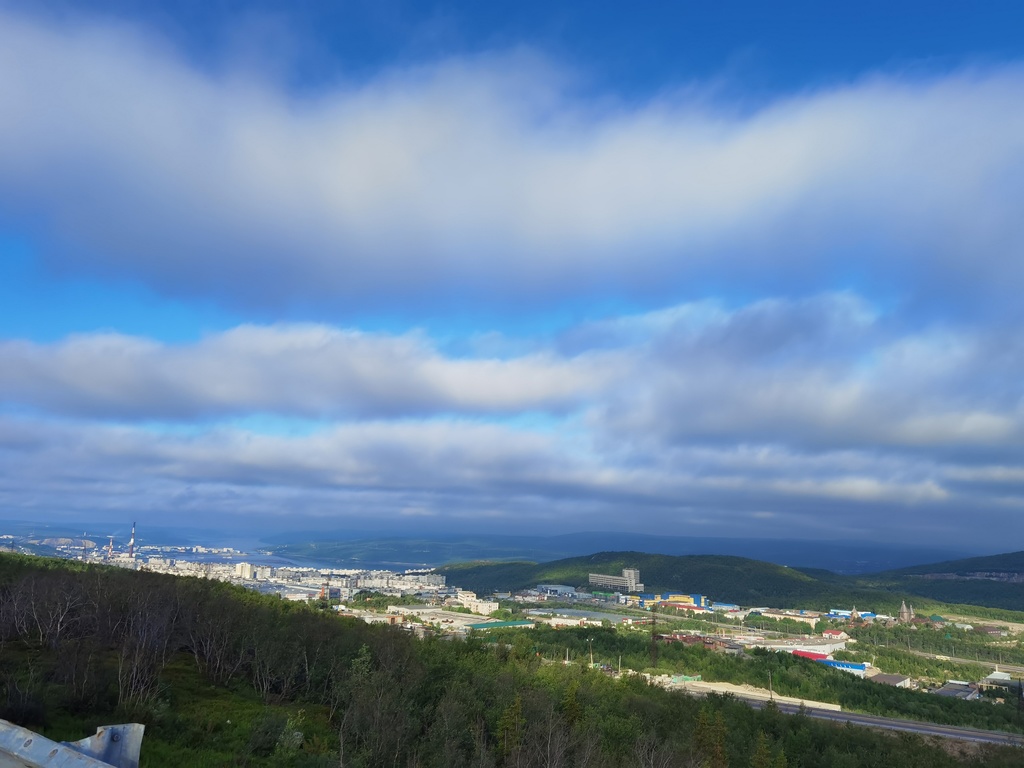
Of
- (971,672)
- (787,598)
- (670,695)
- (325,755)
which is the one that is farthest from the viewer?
(787,598)

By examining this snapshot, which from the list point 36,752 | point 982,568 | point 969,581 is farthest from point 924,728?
point 982,568

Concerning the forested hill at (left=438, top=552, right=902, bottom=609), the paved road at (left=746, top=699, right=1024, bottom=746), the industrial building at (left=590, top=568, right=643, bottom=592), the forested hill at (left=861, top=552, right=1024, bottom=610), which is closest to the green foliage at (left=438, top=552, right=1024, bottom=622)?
the forested hill at (left=438, top=552, right=902, bottom=609)

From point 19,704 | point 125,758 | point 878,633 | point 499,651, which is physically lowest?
point 878,633

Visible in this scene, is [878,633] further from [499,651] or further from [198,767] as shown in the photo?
[198,767]

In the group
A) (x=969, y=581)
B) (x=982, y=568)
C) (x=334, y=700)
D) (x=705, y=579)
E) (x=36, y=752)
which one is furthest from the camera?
(x=982, y=568)

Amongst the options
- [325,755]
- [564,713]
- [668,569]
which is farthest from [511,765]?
[668,569]

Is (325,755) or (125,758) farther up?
(125,758)

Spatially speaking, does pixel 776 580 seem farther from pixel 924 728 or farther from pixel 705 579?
pixel 924 728
